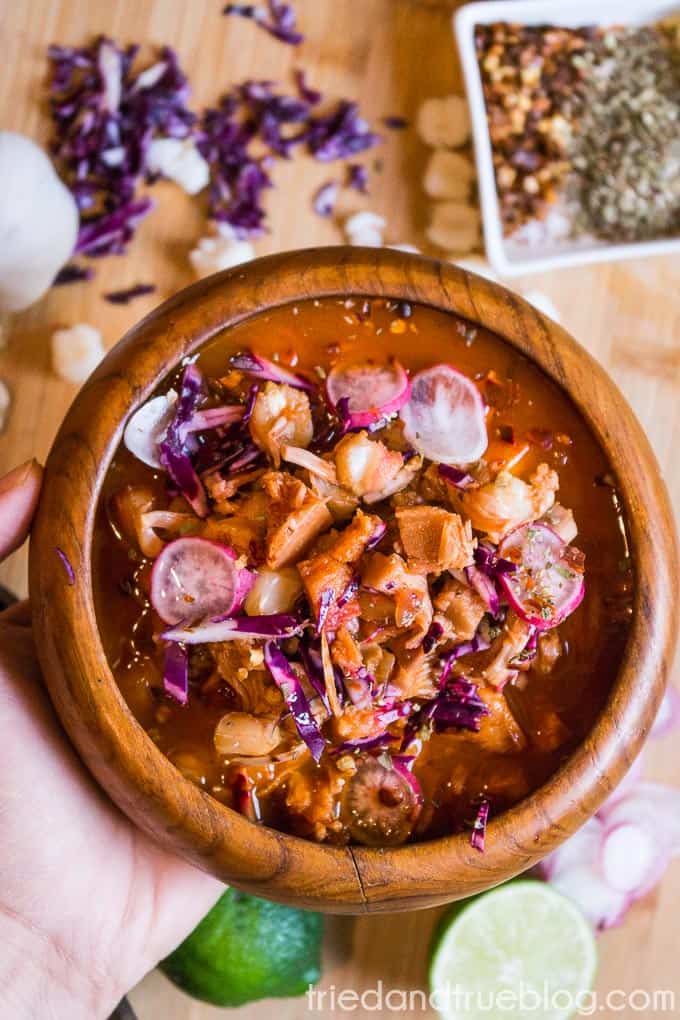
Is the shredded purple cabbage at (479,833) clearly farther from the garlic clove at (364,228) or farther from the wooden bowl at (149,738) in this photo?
the garlic clove at (364,228)

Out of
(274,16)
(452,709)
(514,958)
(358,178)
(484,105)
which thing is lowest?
(514,958)

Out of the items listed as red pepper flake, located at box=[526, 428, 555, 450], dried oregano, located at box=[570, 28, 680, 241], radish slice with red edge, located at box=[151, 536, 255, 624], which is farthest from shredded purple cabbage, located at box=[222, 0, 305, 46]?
radish slice with red edge, located at box=[151, 536, 255, 624]

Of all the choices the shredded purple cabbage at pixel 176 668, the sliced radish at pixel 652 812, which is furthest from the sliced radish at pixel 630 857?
the shredded purple cabbage at pixel 176 668

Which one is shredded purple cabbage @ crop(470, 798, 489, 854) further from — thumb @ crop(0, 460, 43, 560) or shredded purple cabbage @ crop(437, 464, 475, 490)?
thumb @ crop(0, 460, 43, 560)

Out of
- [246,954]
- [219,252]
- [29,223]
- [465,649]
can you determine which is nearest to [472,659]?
[465,649]

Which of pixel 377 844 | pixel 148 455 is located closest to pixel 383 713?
pixel 377 844

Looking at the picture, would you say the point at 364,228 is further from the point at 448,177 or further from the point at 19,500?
the point at 19,500

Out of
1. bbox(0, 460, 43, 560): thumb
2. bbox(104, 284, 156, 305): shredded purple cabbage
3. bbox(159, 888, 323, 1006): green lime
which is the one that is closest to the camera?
bbox(0, 460, 43, 560): thumb
